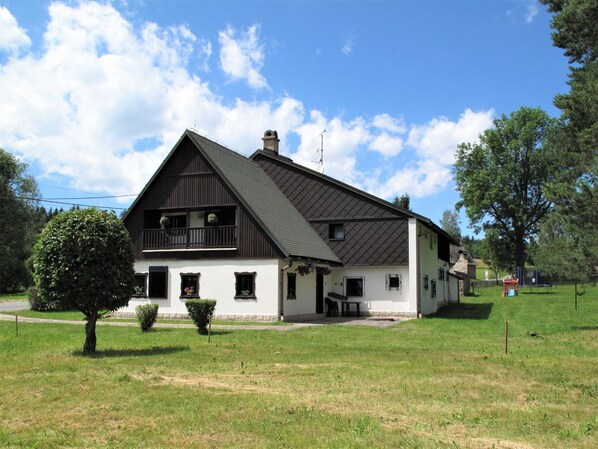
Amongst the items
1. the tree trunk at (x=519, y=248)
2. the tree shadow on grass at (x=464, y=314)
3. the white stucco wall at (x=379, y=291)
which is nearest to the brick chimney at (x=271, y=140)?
the white stucco wall at (x=379, y=291)

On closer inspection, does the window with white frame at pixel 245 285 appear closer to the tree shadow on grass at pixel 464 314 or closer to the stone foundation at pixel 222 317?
the stone foundation at pixel 222 317

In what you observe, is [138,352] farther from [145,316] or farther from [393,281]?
[393,281]

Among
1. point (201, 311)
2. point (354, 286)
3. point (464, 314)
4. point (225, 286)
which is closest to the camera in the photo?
point (201, 311)

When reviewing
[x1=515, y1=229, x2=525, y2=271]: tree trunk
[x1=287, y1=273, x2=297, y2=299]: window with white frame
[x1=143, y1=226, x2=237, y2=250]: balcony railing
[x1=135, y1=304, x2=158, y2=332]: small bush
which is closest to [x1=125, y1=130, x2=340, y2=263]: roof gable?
[x1=287, y1=273, x2=297, y2=299]: window with white frame

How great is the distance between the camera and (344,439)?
6.30 metres

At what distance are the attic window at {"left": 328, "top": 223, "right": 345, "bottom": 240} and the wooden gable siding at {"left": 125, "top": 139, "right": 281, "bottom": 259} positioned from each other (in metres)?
6.07

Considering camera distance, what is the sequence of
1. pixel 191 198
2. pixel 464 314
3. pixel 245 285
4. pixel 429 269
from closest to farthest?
pixel 245 285
pixel 191 198
pixel 464 314
pixel 429 269

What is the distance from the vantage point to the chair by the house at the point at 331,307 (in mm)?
28594

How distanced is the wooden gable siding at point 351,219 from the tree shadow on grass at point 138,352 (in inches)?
607

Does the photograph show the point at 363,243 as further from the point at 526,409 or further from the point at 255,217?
the point at 526,409

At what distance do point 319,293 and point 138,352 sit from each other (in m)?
15.4

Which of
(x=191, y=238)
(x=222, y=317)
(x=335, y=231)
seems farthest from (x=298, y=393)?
(x=335, y=231)

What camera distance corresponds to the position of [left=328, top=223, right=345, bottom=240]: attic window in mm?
29586

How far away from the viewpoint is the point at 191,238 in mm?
26422
